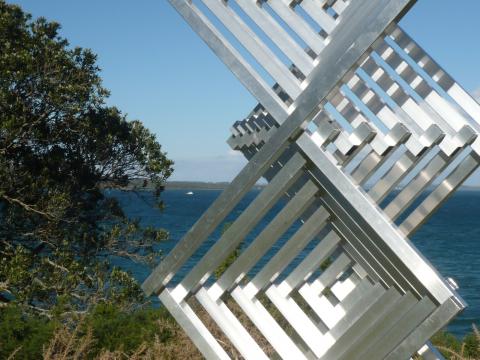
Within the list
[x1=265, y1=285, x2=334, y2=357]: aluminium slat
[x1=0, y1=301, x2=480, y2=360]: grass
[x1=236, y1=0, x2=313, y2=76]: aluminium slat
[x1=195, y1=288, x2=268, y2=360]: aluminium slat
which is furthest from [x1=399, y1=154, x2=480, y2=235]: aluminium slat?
[x1=0, y1=301, x2=480, y2=360]: grass

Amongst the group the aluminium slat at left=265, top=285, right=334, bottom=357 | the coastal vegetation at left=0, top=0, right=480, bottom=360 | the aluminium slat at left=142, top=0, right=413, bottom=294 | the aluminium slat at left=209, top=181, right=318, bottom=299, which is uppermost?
the coastal vegetation at left=0, top=0, right=480, bottom=360

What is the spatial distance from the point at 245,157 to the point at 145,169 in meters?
6.00

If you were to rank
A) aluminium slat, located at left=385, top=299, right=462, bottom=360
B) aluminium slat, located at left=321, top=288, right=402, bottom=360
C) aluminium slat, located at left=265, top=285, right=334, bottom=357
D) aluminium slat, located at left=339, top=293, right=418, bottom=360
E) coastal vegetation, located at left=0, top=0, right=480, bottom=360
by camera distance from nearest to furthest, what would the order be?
aluminium slat, located at left=385, top=299, right=462, bottom=360, aluminium slat, located at left=339, top=293, right=418, bottom=360, aluminium slat, located at left=321, top=288, right=402, bottom=360, aluminium slat, located at left=265, top=285, right=334, bottom=357, coastal vegetation, located at left=0, top=0, right=480, bottom=360

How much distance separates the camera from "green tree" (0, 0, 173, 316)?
337 inches

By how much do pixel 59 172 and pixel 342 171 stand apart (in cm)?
682

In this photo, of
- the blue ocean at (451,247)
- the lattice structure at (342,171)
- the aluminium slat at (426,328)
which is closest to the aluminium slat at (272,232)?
the lattice structure at (342,171)

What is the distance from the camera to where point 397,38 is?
3316 millimetres

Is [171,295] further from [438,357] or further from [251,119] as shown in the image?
[438,357]

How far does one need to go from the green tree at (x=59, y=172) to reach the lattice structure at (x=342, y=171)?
16.5ft

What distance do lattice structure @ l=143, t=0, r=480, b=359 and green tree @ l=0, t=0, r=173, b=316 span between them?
5.04m

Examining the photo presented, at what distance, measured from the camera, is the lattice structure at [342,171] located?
2.88 meters

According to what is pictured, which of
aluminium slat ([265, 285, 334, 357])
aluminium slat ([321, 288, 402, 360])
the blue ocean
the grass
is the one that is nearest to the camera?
aluminium slat ([321, 288, 402, 360])

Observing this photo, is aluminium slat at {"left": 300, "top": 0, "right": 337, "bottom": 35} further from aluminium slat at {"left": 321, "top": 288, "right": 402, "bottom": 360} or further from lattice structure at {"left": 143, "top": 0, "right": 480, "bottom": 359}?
aluminium slat at {"left": 321, "top": 288, "right": 402, "bottom": 360}

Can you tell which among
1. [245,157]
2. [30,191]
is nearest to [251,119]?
[245,157]
